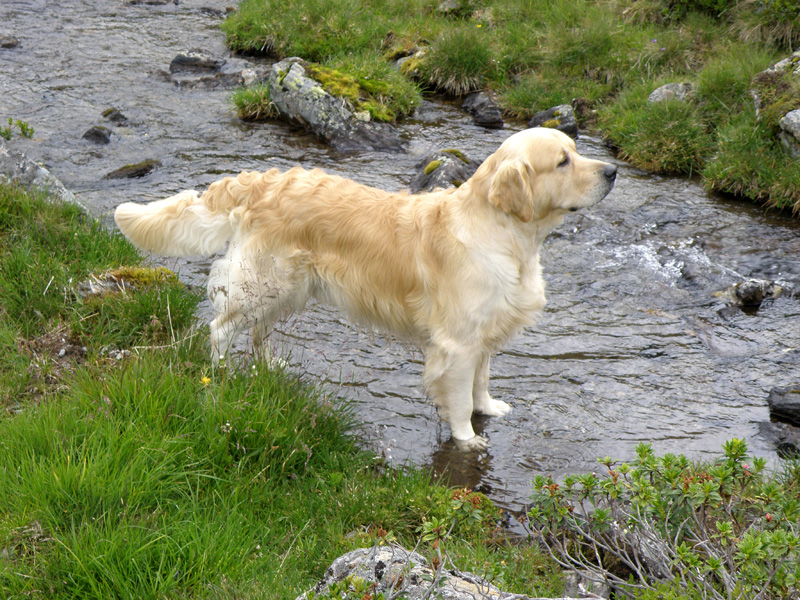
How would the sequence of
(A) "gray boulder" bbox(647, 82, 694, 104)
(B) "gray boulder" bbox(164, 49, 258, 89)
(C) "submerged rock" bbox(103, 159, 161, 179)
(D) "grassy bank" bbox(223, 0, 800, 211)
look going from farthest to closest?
(B) "gray boulder" bbox(164, 49, 258, 89)
(A) "gray boulder" bbox(647, 82, 694, 104)
(D) "grassy bank" bbox(223, 0, 800, 211)
(C) "submerged rock" bbox(103, 159, 161, 179)

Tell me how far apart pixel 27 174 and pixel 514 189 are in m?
4.58

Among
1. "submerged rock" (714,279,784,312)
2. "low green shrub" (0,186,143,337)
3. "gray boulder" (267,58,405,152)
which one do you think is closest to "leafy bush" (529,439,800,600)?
"submerged rock" (714,279,784,312)

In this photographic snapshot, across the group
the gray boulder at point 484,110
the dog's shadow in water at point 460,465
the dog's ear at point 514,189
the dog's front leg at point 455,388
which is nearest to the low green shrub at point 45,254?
the dog's front leg at point 455,388

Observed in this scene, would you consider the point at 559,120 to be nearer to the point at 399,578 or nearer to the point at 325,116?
the point at 325,116

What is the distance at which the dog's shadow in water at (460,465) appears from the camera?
14.4 feet

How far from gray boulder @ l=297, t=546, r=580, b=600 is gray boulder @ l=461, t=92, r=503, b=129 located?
796cm

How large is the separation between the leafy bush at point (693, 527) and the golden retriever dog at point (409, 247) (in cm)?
159

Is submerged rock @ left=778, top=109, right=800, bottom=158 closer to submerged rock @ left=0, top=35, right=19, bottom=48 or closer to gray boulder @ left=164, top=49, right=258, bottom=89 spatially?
gray boulder @ left=164, top=49, right=258, bottom=89

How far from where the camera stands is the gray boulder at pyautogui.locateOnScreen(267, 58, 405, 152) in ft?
30.2

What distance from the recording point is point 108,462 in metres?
3.14

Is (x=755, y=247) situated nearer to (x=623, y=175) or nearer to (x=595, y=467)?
(x=623, y=175)

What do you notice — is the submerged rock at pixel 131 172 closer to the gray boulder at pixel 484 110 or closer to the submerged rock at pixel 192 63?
the submerged rock at pixel 192 63

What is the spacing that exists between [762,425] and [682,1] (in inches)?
348

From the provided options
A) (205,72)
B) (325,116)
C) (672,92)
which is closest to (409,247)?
(325,116)
